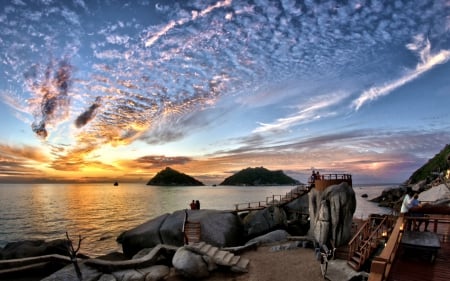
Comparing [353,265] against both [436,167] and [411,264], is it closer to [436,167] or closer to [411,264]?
[411,264]

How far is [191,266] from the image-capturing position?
53.4ft

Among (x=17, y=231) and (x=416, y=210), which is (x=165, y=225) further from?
(x=17, y=231)

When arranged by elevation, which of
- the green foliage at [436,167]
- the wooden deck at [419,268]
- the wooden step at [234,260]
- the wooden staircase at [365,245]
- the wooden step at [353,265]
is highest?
the green foliage at [436,167]

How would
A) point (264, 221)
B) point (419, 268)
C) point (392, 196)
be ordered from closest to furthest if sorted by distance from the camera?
point (419, 268) → point (264, 221) → point (392, 196)

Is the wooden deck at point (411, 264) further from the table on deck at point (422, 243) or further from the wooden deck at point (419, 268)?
the table on deck at point (422, 243)

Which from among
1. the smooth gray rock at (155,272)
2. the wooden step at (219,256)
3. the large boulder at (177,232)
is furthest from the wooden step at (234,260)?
the large boulder at (177,232)

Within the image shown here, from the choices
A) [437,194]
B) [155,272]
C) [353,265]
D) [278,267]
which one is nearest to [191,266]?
[155,272]

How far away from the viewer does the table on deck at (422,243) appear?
29.3 feet

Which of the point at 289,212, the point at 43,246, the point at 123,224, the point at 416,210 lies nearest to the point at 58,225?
the point at 123,224

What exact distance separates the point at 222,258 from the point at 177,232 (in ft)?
36.5

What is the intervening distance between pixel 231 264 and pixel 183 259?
306cm

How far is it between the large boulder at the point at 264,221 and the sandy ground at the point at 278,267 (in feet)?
40.8

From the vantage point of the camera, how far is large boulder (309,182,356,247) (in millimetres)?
23016

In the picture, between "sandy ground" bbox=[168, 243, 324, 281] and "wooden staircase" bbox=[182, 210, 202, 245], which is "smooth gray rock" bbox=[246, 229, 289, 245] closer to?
"sandy ground" bbox=[168, 243, 324, 281]
